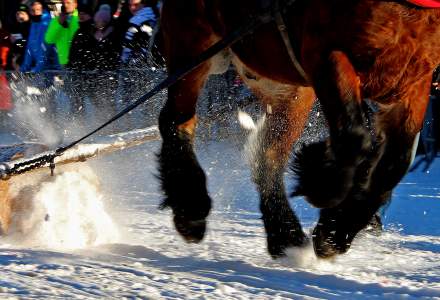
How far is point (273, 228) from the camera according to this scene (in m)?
5.08

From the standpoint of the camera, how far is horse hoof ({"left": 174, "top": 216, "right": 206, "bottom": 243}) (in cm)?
Result: 510

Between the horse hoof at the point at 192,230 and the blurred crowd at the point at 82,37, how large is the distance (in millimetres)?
3353

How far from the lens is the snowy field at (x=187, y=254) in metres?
3.82

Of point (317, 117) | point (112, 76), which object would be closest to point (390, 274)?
point (317, 117)

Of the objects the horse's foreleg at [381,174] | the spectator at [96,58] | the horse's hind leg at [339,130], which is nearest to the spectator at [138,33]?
the spectator at [96,58]

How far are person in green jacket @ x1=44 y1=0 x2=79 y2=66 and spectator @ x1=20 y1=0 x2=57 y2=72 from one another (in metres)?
0.22

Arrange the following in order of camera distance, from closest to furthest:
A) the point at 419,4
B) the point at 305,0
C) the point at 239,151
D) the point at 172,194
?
the point at 419,4
the point at 305,0
the point at 172,194
the point at 239,151

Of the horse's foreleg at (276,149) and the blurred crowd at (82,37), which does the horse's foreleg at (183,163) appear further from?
the blurred crowd at (82,37)

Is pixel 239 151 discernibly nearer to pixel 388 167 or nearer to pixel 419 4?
pixel 388 167

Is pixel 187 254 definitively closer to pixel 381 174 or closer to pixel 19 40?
pixel 381 174

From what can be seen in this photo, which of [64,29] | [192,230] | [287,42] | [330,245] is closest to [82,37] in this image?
[64,29]

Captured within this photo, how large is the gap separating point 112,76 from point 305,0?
16.2ft

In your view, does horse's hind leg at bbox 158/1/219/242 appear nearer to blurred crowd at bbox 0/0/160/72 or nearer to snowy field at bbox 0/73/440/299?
snowy field at bbox 0/73/440/299

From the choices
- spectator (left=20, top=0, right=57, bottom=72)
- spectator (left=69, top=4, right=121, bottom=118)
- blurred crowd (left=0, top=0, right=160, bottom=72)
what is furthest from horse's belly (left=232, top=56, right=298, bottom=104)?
spectator (left=20, top=0, right=57, bottom=72)
